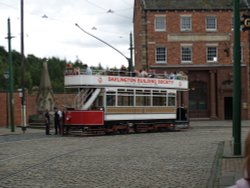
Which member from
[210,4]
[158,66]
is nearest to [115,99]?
[158,66]

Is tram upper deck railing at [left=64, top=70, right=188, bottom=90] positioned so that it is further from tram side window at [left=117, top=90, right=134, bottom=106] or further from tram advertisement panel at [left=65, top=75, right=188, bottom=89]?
tram side window at [left=117, top=90, right=134, bottom=106]

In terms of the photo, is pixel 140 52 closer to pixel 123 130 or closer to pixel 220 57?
pixel 220 57

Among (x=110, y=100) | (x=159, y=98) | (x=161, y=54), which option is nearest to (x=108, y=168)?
(x=110, y=100)

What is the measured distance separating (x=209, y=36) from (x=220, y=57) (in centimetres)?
236

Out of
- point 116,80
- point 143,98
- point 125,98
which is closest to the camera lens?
point 116,80

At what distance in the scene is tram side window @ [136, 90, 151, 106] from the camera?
115 feet

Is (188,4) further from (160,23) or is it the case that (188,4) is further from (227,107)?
(227,107)

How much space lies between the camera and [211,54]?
54.4m

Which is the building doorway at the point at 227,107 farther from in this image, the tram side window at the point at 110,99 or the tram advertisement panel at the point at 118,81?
the tram side window at the point at 110,99

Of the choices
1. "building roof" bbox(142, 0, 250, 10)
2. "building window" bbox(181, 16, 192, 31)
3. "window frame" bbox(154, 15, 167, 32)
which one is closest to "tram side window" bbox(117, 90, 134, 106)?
"window frame" bbox(154, 15, 167, 32)

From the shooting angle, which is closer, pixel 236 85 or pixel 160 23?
pixel 236 85

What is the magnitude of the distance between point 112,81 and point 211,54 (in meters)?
23.6

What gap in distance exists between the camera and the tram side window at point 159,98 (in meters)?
36.2

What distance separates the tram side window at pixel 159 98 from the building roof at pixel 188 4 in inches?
757
